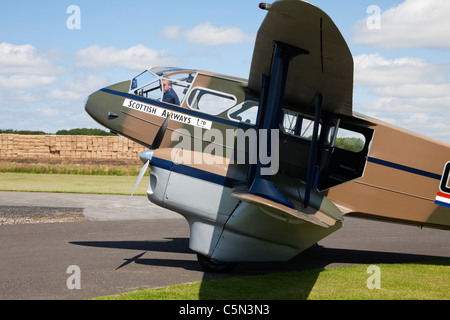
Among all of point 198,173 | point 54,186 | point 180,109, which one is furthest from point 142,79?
point 54,186

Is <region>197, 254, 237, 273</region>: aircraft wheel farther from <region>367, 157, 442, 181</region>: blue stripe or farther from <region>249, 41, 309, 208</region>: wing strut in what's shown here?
<region>367, 157, 442, 181</region>: blue stripe

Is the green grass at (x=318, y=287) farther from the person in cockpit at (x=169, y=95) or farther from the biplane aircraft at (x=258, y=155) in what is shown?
the person in cockpit at (x=169, y=95)

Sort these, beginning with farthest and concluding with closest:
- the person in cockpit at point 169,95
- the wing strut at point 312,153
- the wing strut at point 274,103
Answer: the person in cockpit at point 169,95
the wing strut at point 312,153
the wing strut at point 274,103

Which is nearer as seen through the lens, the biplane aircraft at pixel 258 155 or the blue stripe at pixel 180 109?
the biplane aircraft at pixel 258 155

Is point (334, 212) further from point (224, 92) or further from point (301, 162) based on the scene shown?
point (224, 92)

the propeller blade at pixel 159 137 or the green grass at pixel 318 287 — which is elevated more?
the propeller blade at pixel 159 137

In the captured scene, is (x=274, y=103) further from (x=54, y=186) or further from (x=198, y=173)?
(x=54, y=186)

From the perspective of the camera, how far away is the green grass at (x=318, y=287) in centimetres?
812

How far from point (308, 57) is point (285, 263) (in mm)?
5338

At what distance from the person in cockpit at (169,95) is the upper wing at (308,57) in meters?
1.72

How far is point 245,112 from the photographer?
411 inches

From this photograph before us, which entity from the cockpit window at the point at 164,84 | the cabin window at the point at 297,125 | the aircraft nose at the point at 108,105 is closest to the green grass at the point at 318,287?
the cabin window at the point at 297,125

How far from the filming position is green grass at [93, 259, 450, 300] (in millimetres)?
8125

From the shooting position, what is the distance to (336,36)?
717 cm
